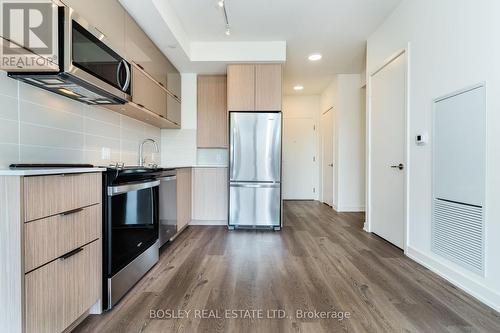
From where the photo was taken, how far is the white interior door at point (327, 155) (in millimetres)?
5293

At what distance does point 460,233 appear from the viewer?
6.35 ft

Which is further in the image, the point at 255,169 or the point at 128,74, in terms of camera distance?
the point at 255,169

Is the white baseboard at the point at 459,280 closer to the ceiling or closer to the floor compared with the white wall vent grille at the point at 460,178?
closer to the floor

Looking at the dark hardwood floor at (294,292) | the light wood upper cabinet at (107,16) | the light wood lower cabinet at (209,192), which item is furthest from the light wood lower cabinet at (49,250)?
the light wood lower cabinet at (209,192)

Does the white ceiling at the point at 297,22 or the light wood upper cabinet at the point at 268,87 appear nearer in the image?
the white ceiling at the point at 297,22

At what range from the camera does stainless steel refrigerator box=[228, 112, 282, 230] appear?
3535 mm

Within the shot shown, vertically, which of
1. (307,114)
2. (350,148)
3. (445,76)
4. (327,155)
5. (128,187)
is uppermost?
(307,114)

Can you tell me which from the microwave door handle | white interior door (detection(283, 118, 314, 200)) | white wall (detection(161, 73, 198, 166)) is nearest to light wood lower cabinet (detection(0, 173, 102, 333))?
the microwave door handle

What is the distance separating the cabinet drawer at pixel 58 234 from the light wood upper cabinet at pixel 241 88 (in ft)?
8.01

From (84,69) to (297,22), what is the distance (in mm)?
2494

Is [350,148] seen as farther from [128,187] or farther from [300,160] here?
[128,187]

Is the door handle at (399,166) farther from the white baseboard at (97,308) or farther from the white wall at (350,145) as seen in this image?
the white baseboard at (97,308)

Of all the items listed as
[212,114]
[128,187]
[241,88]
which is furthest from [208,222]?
[128,187]

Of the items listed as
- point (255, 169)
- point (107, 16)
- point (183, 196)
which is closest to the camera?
point (107, 16)
